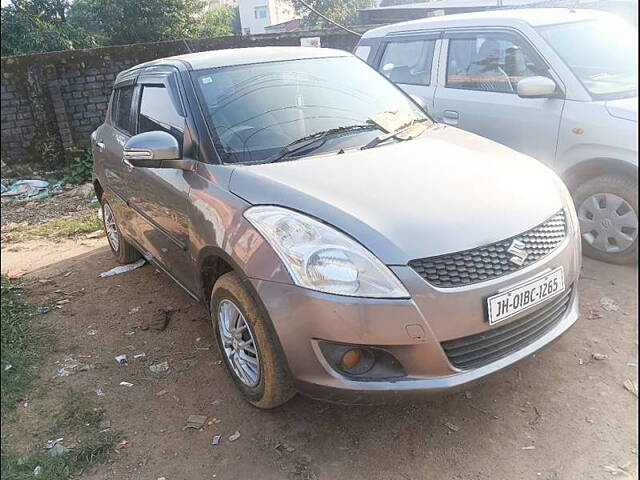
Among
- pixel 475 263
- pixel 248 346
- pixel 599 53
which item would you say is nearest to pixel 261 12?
pixel 599 53

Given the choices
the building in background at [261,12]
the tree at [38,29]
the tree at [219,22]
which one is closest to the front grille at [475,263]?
the building in background at [261,12]

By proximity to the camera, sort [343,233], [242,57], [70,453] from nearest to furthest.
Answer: [343,233] → [70,453] → [242,57]

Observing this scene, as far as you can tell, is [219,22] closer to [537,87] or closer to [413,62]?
[413,62]

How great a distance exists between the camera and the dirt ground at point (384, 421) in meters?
2.24

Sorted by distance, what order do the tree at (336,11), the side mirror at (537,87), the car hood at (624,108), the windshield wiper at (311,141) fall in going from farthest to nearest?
the tree at (336,11) → the side mirror at (537,87) → the car hood at (624,108) → the windshield wiper at (311,141)

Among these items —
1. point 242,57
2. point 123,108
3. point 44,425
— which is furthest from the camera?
point 123,108

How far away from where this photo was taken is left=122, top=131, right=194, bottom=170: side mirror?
2824 millimetres

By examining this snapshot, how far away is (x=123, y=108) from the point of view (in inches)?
165

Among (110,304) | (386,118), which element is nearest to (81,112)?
(110,304)

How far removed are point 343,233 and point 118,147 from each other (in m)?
2.56

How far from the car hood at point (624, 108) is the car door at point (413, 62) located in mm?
1576

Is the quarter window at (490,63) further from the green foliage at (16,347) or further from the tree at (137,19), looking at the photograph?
the tree at (137,19)

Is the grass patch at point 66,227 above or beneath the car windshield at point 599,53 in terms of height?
beneath

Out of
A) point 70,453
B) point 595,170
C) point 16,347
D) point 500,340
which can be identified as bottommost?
point 16,347
